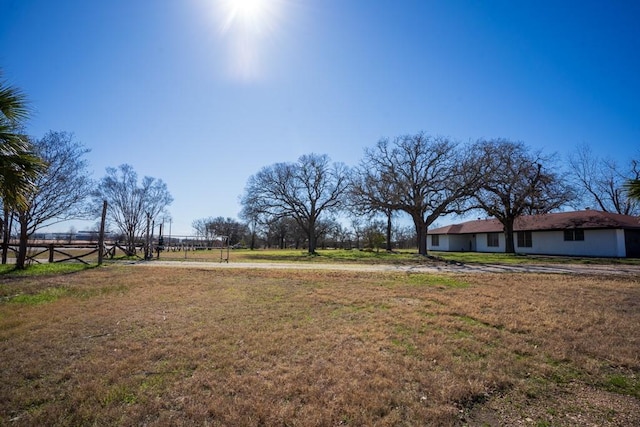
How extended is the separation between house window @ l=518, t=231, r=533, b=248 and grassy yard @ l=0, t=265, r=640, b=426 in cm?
2866

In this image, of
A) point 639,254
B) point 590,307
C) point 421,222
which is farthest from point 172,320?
point 639,254

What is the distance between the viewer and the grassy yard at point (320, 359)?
121 inches

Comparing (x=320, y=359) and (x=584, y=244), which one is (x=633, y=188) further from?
(x=584, y=244)

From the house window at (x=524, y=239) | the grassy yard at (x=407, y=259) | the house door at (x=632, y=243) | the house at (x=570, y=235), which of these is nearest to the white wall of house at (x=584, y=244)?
the house at (x=570, y=235)

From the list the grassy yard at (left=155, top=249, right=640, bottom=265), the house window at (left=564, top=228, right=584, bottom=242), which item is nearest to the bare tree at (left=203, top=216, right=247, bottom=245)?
the grassy yard at (left=155, top=249, right=640, bottom=265)

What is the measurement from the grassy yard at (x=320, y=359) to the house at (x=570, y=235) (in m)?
24.6

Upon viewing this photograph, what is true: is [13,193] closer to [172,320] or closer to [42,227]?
[172,320]

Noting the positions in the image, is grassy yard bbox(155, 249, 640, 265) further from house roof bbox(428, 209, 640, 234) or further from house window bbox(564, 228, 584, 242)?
house roof bbox(428, 209, 640, 234)

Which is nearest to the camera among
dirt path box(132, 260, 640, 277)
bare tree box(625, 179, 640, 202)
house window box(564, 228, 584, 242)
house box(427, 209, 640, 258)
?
bare tree box(625, 179, 640, 202)

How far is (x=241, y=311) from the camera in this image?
665 centimetres

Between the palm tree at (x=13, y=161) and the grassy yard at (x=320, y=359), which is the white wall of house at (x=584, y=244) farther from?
the palm tree at (x=13, y=161)

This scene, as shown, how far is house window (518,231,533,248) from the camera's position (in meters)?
33.1

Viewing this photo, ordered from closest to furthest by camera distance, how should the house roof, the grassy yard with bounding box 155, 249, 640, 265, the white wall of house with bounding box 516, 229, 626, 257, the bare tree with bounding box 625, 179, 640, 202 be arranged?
the bare tree with bounding box 625, 179, 640, 202, the grassy yard with bounding box 155, 249, 640, 265, the white wall of house with bounding box 516, 229, 626, 257, the house roof

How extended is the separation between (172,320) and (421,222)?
1007 inches
